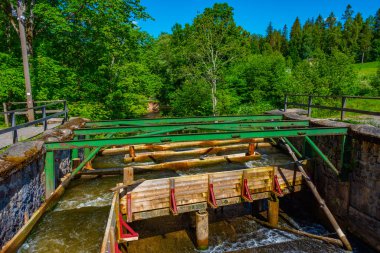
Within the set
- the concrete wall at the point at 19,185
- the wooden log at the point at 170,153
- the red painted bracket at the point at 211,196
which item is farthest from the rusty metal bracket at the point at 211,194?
the concrete wall at the point at 19,185

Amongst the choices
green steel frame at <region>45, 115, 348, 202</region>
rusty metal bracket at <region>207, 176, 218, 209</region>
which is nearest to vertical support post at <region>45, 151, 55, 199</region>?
green steel frame at <region>45, 115, 348, 202</region>

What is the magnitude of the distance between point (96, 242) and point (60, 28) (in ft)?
46.4

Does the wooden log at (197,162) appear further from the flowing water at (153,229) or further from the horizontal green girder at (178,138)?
the horizontal green girder at (178,138)

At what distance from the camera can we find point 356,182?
9219 mm

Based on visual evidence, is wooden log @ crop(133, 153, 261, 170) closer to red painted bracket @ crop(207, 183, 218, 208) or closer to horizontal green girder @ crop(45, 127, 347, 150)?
red painted bracket @ crop(207, 183, 218, 208)

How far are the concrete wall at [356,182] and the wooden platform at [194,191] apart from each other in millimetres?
1977

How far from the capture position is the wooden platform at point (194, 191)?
860 cm

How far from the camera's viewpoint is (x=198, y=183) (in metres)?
9.17

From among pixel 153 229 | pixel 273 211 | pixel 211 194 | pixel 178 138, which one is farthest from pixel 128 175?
pixel 273 211

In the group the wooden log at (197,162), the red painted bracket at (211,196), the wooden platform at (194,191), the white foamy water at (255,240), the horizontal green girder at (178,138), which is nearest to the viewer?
the horizontal green girder at (178,138)

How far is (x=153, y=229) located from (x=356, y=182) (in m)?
7.54

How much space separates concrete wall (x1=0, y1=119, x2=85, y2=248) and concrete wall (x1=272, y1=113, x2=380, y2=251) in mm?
9760

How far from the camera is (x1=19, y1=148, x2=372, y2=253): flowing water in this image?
5.82 m

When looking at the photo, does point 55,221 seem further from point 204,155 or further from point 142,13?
point 142,13
